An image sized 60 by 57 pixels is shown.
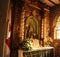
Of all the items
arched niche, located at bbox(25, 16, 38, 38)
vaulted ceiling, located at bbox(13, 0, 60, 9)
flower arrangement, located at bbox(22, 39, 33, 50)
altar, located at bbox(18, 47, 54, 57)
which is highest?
vaulted ceiling, located at bbox(13, 0, 60, 9)

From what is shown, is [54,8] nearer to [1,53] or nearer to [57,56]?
[57,56]

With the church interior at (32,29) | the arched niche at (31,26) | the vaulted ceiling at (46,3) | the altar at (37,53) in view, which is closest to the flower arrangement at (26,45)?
the church interior at (32,29)

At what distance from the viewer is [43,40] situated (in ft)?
21.3

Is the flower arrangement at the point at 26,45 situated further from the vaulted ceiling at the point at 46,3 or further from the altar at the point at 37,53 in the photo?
the vaulted ceiling at the point at 46,3

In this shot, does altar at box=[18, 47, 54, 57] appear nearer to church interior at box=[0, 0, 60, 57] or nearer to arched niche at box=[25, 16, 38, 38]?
church interior at box=[0, 0, 60, 57]

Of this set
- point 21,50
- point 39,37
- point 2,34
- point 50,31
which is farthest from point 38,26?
point 2,34

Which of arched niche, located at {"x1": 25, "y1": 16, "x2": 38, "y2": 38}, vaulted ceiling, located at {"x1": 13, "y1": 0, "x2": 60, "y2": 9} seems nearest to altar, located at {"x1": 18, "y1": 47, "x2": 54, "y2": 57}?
arched niche, located at {"x1": 25, "y1": 16, "x2": 38, "y2": 38}

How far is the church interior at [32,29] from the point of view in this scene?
182 inches

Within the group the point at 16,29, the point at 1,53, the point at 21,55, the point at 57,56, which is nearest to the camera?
the point at 1,53

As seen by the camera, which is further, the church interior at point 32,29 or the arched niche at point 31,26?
the arched niche at point 31,26

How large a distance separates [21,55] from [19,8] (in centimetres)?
174

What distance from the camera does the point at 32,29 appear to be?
6.09m

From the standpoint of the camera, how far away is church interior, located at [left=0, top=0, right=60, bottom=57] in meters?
4.62

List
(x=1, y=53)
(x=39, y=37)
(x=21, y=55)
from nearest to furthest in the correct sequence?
(x=1, y=53) < (x=21, y=55) < (x=39, y=37)
